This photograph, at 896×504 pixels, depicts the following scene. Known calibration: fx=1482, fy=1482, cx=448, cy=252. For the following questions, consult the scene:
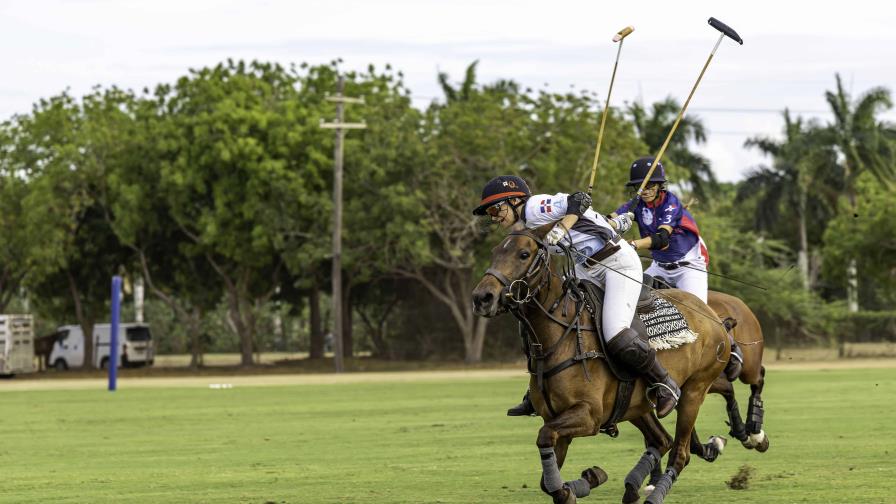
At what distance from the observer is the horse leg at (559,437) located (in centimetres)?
997

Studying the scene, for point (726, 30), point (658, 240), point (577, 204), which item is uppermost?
point (726, 30)

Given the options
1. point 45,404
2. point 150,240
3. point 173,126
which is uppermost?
point 173,126

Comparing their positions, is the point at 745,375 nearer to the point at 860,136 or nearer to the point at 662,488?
the point at 662,488

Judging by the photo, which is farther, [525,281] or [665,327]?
[665,327]

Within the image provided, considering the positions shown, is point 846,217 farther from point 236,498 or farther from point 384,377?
point 236,498

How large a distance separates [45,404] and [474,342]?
2390cm

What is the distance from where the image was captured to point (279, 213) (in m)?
→ 52.4

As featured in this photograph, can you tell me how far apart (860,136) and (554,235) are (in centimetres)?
6087

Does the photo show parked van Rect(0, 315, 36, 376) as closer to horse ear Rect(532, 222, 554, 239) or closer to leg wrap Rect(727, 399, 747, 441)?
leg wrap Rect(727, 399, 747, 441)

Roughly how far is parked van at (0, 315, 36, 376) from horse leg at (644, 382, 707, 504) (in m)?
41.8

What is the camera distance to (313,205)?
172 ft

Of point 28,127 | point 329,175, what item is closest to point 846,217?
point 329,175

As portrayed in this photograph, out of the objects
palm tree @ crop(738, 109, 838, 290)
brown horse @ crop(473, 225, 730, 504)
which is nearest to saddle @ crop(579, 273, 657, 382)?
brown horse @ crop(473, 225, 730, 504)

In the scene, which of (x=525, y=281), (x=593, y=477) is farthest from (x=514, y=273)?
(x=593, y=477)
